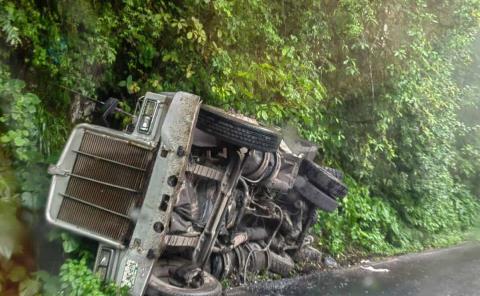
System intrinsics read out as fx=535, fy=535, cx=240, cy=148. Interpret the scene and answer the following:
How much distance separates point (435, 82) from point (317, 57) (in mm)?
2624

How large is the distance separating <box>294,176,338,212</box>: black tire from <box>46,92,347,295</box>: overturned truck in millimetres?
814

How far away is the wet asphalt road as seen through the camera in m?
5.46

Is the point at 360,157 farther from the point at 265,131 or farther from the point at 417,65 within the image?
the point at 265,131

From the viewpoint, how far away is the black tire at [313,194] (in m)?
5.96

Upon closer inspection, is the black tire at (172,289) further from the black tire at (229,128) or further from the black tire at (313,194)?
the black tire at (313,194)

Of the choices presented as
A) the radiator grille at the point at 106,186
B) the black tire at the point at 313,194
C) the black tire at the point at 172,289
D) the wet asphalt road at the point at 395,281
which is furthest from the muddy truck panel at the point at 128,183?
the black tire at the point at 313,194

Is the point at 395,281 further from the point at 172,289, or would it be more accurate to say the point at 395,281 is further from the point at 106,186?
the point at 106,186

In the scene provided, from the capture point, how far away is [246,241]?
541 cm

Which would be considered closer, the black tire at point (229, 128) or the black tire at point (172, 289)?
the black tire at point (172, 289)

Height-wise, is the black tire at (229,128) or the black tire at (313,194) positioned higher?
the black tire at (229,128)

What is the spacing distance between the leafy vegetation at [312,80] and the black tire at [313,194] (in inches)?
44.7

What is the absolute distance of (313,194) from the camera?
6.01 metres

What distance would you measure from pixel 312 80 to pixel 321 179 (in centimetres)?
225

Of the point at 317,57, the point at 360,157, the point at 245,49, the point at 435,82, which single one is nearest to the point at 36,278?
the point at 245,49
